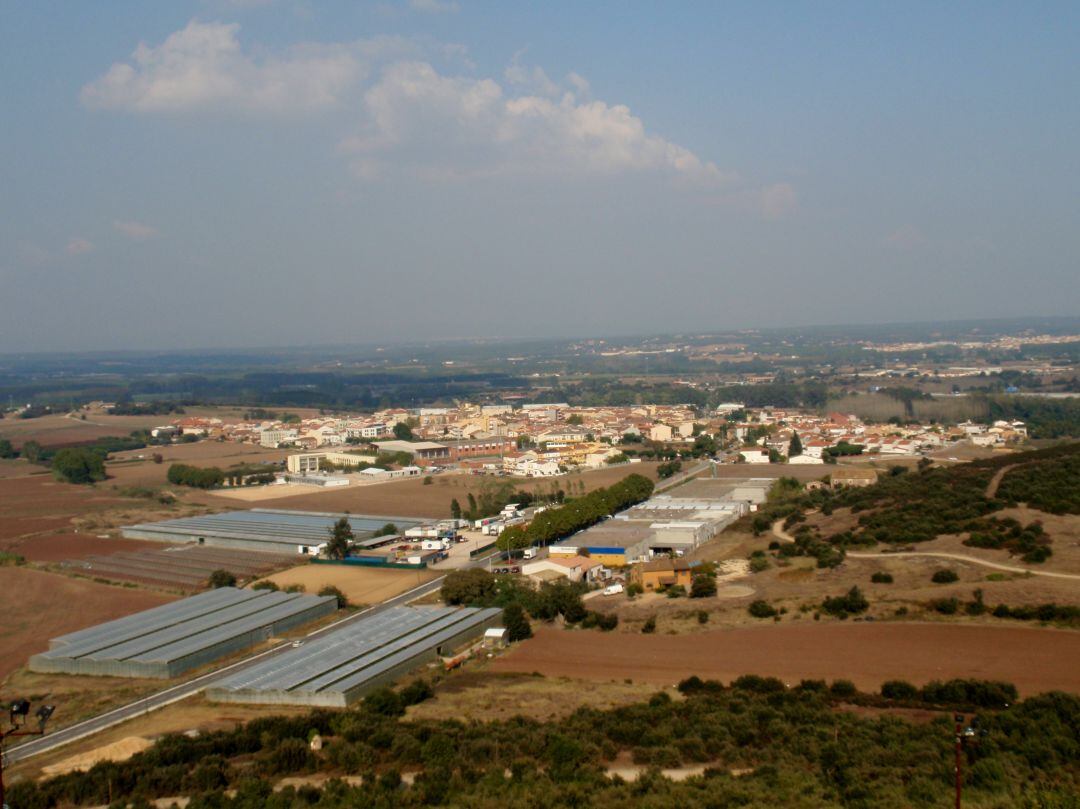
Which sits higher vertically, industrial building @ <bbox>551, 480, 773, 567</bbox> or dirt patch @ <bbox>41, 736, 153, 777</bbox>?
dirt patch @ <bbox>41, 736, 153, 777</bbox>

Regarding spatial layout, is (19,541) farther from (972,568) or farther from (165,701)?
(972,568)

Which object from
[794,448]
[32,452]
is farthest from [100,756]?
[32,452]

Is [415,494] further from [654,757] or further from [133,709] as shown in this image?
[654,757]

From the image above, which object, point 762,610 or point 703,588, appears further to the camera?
point 703,588

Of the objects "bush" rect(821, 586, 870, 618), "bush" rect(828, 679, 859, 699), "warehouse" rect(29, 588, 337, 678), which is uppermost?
"bush" rect(828, 679, 859, 699)

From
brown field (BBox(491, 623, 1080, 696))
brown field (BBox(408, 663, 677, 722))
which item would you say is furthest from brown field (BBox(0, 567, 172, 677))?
brown field (BBox(491, 623, 1080, 696))

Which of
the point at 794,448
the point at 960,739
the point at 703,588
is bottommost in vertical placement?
the point at 794,448

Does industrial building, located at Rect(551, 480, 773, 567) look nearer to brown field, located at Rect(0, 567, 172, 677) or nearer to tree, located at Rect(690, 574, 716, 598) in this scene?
tree, located at Rect(690, 574, 716, 598)
